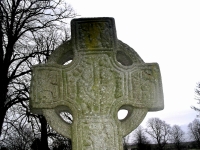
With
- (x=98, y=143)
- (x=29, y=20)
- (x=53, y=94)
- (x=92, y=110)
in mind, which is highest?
(x=29, y=20)

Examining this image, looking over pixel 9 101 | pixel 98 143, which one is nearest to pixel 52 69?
pixel 98 143

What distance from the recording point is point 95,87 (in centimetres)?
343

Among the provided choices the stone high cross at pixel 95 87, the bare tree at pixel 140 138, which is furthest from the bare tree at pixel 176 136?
the stone high cross at pixel 95 87

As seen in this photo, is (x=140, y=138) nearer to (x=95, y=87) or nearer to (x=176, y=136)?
(x=176, y=136)

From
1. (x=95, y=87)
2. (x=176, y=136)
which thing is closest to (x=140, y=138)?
(x=176, y=136)

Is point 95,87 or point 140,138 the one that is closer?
point 95,87

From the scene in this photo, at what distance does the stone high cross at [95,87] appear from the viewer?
10.6 ft

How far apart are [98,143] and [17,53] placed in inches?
439

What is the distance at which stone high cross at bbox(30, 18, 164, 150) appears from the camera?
324cm

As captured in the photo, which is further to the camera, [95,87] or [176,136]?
[176,136]

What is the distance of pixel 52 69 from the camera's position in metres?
3.48

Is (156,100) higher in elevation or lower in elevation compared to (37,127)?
lower

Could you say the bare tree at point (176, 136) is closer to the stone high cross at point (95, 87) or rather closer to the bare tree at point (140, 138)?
the bare tree at point (140, 138)

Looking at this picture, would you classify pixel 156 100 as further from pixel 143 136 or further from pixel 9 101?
pixel 143 136
